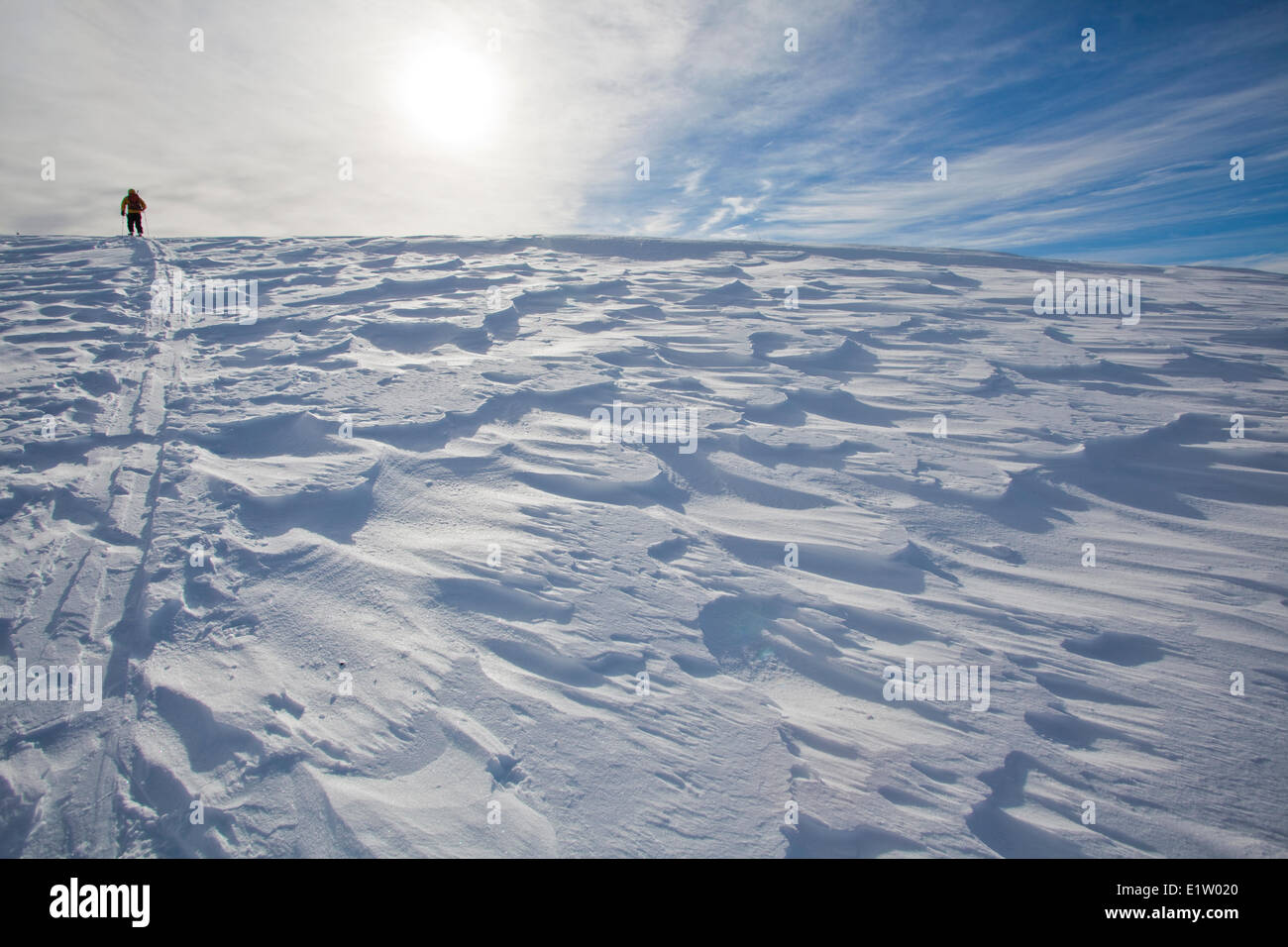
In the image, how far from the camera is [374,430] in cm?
435

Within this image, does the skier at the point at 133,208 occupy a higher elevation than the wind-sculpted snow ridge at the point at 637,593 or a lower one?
higher

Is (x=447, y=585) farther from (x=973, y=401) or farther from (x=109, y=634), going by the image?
(x=973, y=401)

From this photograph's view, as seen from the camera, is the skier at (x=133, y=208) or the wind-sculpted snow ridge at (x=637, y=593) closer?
the wind-sculpted snow ridge at (x=637, y=593)

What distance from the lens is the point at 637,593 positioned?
303cm

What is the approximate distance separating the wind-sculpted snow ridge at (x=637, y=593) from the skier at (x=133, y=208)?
6.89m

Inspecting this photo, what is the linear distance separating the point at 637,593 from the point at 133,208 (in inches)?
553

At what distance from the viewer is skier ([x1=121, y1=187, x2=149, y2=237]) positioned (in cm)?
1113

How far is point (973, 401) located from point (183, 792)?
581cm

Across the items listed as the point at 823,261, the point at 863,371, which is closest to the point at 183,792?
the point at 863,371

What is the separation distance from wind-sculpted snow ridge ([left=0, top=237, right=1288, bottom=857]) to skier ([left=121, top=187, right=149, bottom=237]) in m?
6.89

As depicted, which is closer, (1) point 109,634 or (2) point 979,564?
(1) point 109,634

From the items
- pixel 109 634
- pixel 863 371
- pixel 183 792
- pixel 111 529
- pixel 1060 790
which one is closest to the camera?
pixel 183 792

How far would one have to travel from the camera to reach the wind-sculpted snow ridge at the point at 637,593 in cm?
207

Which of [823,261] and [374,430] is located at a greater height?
[823,261]
